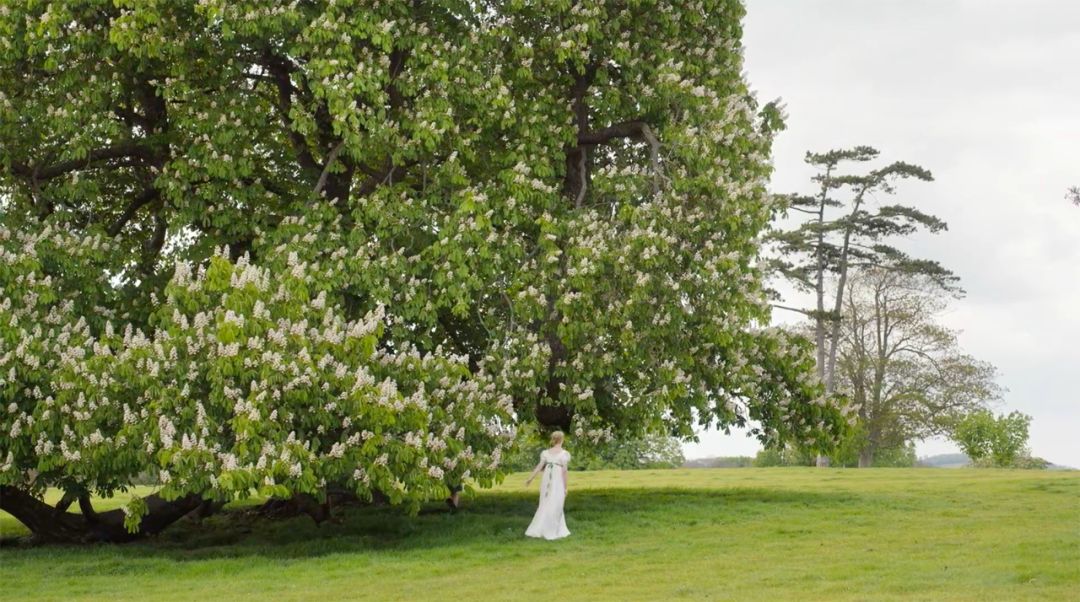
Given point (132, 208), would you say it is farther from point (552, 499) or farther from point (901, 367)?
point (901, 367)

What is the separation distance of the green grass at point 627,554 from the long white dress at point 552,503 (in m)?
0.46

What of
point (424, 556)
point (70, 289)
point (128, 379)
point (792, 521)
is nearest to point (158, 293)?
point (70, 289)

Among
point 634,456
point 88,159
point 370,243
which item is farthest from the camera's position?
point 634,456

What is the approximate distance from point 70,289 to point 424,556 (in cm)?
805

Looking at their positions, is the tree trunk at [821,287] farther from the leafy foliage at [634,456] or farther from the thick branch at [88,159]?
the thick branch at [88,159]

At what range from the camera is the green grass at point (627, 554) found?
615 inches

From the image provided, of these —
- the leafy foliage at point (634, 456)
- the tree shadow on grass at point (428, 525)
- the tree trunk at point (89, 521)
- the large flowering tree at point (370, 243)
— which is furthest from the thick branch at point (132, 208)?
the leafy foliage at point (634, 456)

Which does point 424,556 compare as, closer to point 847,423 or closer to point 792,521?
point 792,521

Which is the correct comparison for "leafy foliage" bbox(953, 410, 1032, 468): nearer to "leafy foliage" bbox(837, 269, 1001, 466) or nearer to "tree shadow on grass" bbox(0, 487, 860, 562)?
"leafy foliage" bbox(837, 269, 1001, 466)

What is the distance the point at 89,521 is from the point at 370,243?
8.17 metres

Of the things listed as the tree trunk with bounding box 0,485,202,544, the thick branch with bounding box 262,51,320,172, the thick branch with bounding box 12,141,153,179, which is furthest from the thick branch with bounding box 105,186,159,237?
the tree trunk with bounding box 0,485,202,544

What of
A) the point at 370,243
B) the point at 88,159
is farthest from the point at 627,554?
the point at 88,159

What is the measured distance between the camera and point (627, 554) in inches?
744

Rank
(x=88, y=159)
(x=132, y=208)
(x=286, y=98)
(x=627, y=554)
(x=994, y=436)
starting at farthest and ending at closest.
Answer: (x=994, y=436) → (x=132, y=208) → (x=286, y=98) → (x=88, y=159) → (x=627, y=554)
